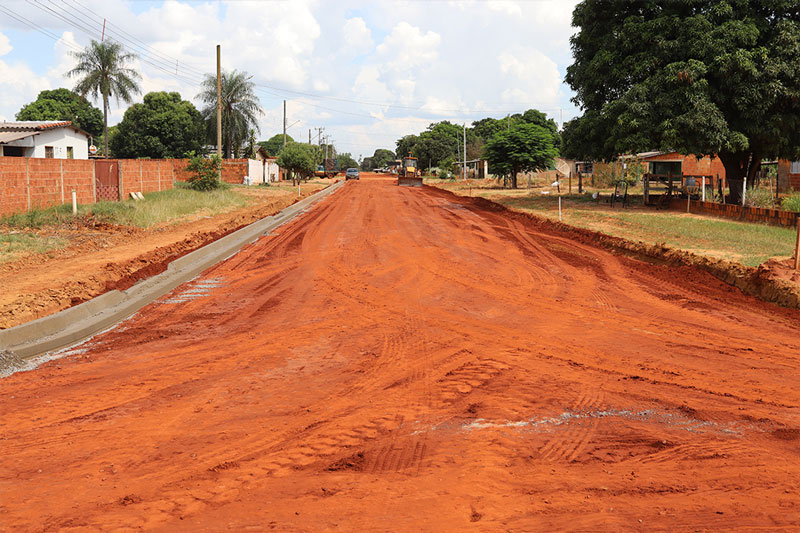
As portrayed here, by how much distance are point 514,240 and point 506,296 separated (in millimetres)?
7946

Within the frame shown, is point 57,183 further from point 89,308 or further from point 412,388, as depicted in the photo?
point 412,388

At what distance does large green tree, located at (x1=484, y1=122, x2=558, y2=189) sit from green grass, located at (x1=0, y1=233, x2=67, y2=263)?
1446 inches

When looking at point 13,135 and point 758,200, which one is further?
point 13,135

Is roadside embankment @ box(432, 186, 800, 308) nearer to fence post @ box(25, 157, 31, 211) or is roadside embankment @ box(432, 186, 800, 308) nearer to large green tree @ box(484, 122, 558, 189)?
fence post @ box(25, 157, 31, 211)

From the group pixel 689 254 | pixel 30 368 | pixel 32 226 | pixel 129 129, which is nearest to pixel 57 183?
pixel 32 226

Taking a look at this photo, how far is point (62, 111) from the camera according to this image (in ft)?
345

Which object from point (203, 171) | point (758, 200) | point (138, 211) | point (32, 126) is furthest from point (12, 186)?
point (758, 200)

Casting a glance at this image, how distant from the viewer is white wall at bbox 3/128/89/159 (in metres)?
39.9

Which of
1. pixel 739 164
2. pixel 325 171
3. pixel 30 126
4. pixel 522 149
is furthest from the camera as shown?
pixel 325 171

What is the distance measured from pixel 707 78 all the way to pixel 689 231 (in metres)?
11.4

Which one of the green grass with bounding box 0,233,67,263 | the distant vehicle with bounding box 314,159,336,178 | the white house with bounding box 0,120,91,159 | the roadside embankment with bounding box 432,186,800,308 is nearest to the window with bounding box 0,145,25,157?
the white house with bounding box 0,120,91,159

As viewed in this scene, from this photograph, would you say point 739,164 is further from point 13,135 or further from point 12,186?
point 13,135

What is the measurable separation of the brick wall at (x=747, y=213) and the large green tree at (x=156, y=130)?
69.6 m

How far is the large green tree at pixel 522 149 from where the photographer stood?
159 ft
